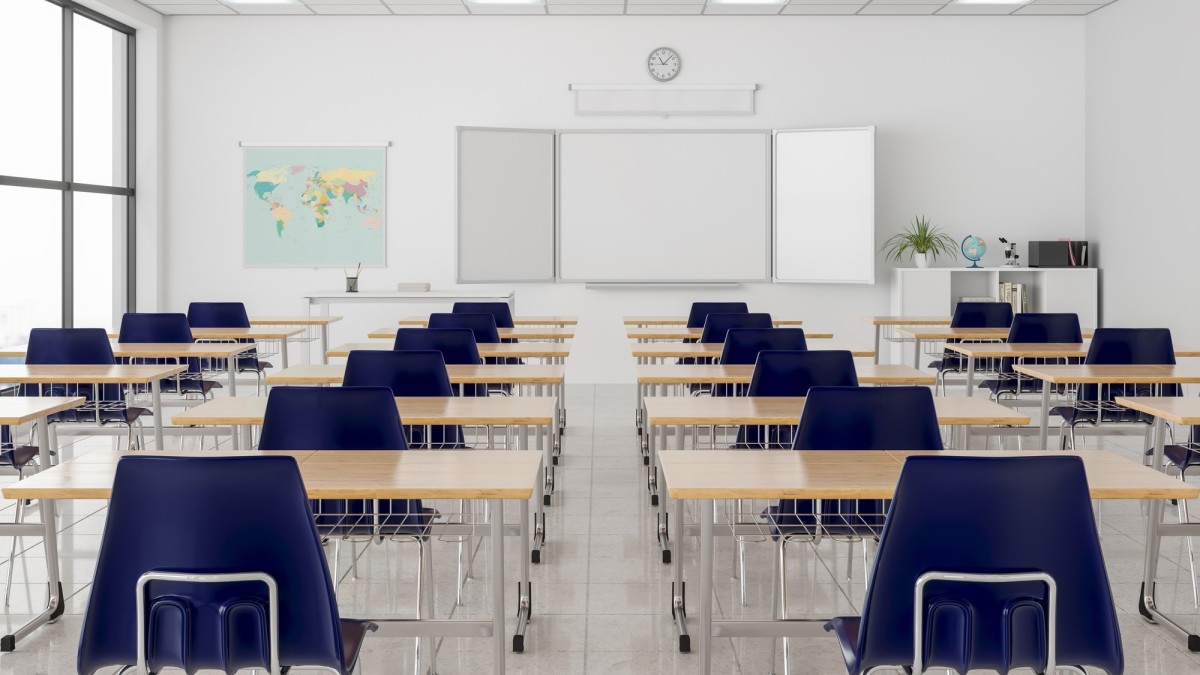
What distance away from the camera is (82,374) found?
4305 millimetres

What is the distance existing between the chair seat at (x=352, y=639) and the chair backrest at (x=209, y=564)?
0.19 feet

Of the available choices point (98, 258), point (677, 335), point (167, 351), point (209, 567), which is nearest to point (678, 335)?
point (677, 335)

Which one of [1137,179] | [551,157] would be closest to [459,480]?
[551,157]

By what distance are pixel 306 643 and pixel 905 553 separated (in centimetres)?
114

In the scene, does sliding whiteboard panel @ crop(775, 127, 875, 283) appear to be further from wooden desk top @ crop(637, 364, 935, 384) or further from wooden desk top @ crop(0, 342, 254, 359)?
wooden desk top @ crop(0, 342, 254, 359)

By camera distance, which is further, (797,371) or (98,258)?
(98,258)

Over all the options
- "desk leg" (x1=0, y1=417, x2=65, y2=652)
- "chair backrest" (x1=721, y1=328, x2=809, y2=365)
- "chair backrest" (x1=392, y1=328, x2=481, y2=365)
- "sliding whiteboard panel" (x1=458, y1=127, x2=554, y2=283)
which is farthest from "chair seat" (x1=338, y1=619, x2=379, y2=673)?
"sliding whiteboard panel" (x1=458, y1=127, x2=554, y2=283)

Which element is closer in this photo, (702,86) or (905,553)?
(905,553)

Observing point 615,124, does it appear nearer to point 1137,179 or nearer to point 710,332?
point 710,332

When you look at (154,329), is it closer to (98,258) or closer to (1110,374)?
(98,258)

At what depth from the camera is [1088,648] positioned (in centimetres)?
185

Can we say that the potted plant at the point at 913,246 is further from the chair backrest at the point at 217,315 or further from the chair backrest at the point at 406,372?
the chair backrest at the point at 406,372

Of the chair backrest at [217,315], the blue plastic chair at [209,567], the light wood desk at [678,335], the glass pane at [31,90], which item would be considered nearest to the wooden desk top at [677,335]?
the light wood desk at [678,335]

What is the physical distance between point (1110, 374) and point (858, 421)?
2153 mm
